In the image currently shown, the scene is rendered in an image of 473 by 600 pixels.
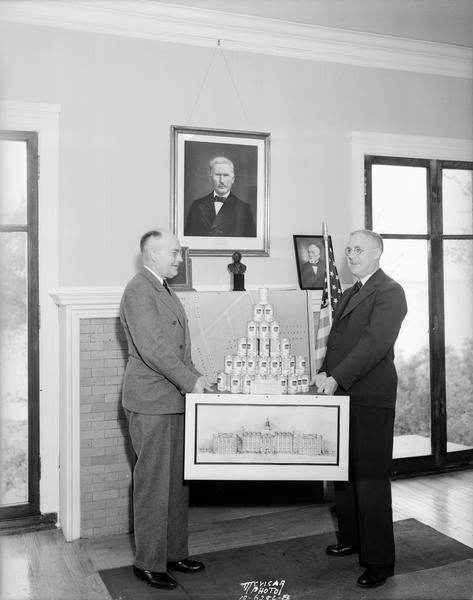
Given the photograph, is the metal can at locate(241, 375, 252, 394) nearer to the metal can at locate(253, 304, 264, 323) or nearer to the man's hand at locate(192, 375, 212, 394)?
the man's hand at locate(192, 375, 212, 394)

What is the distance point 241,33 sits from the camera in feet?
14.5

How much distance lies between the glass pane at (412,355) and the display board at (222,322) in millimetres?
1336

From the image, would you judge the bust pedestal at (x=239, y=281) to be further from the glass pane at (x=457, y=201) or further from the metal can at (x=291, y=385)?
the glass pane at (x=457, y=201)

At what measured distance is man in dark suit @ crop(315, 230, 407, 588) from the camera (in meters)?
3.34

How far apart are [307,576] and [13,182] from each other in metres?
2.81

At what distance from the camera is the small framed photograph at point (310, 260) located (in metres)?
4.58

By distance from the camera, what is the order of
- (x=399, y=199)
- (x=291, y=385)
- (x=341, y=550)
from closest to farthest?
(x=291, y=385), (x=341, y=550), (x=399, y=199)

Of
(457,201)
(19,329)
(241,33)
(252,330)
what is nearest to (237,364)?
(252,330)

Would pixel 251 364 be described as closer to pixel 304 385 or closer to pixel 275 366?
pixel 275 366

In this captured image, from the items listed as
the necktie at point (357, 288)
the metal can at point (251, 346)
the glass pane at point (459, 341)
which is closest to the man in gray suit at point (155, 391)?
the metal can at point (251, 346)

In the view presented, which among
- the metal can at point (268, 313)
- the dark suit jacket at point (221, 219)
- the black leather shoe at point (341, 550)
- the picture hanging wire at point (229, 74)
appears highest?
the picture hanging wire at point (229, 74)

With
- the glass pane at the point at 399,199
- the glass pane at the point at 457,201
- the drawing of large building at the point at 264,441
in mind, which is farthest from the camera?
the glass pane at the point at 457,201

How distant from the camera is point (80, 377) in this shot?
402cm

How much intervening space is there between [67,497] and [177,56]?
9.36 feet
